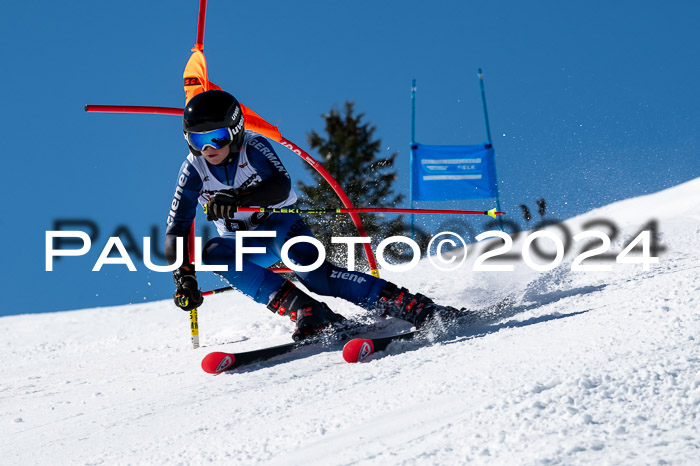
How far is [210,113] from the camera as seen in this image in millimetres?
3562

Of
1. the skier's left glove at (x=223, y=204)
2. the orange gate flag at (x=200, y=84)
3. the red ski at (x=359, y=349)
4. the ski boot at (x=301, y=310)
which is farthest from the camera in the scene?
the orange gate flag at (x=200, y=84)

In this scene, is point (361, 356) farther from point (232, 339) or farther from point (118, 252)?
point (118, 252)

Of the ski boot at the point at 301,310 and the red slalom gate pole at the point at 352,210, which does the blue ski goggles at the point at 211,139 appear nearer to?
the red slalom gate pole at the point at 352,210

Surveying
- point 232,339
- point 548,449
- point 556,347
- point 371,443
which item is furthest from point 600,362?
point 232,339

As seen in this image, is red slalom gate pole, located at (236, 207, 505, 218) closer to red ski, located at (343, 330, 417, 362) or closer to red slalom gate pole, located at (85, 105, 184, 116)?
red ski, located at (343, 330, 417, 362)

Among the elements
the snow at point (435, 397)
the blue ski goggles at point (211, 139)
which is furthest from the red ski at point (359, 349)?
the blue ski goggles at point (211, 139)

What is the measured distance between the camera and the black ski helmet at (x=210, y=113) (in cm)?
356

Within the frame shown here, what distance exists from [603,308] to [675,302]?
1.41ft

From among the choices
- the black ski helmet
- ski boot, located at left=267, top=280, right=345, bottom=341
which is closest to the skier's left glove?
the black ski helmet

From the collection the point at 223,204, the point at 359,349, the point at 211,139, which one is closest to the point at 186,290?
the point at 223,204

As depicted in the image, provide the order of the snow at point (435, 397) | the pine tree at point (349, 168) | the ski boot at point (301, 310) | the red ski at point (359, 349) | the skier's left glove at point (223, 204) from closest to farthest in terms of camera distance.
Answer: the snow at point (435, 397) → the red ski at point (359, 349) → the skier's left glove at point (223, 204) → the ski boot at point (301, 310) → the pine tree at point (349, 168)

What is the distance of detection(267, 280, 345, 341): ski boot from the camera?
3.67 meters

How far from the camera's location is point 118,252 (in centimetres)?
468

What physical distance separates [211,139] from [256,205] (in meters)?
0.43
